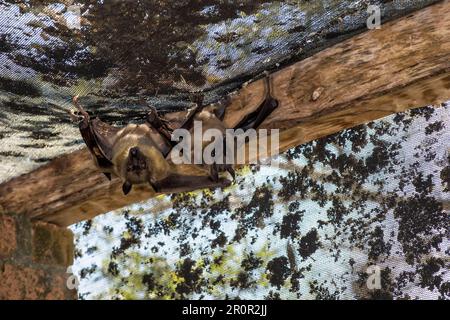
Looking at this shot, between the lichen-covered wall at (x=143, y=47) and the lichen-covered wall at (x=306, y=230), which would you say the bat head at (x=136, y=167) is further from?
the lichen-covered wall at (x=306, y=230)

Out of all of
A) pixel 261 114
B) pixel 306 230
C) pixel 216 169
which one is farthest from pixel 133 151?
pixel 306 230

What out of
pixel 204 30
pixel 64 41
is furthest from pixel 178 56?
pixel 64 41

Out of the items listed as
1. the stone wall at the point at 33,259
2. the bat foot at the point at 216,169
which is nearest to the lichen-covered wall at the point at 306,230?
the stone wall at the point at 33,259

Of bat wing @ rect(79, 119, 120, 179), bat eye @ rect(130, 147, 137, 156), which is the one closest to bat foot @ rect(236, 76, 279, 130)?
bat eye @ rect(130, 147, 137, 156)

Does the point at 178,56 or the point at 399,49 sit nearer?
the point at 399,49

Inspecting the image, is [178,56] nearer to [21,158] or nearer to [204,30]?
[204,30]
